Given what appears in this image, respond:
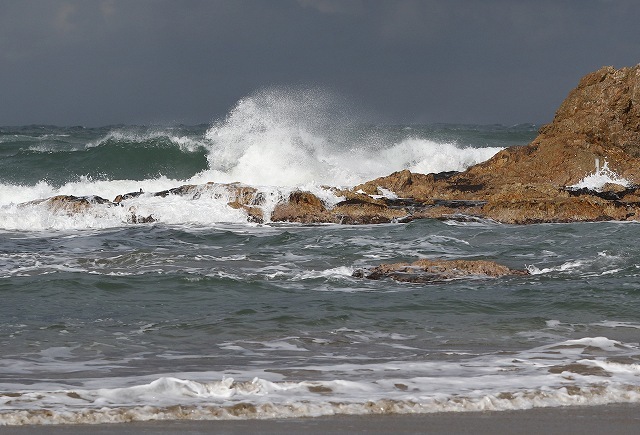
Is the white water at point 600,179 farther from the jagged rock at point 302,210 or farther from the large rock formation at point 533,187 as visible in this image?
the jagged rock at point 302,210

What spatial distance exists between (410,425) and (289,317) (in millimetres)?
2968

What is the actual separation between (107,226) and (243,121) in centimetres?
931

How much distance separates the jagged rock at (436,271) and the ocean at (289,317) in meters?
0.18

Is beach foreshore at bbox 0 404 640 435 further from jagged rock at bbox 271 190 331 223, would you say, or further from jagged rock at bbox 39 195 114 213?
jagged rock at bbox 39 195 114 213

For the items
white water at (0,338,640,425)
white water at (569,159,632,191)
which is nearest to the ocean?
white water at (0,338,640,425)

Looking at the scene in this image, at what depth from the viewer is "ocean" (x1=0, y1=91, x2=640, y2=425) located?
4.90 meters

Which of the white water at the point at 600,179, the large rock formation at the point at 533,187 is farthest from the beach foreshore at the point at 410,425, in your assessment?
the white water at the point at 600,179

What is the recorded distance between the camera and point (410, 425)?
440 cm

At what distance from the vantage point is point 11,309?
7590mm

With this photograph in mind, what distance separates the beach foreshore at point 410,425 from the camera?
14.0 ft

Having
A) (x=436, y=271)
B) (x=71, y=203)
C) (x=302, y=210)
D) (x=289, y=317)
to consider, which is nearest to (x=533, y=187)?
(x=302, y=210)

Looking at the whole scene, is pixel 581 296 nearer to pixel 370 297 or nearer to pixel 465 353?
pixel 370 297

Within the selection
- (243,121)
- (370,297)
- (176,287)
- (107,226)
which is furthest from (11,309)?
(243,121)

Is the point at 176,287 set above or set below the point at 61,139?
below
